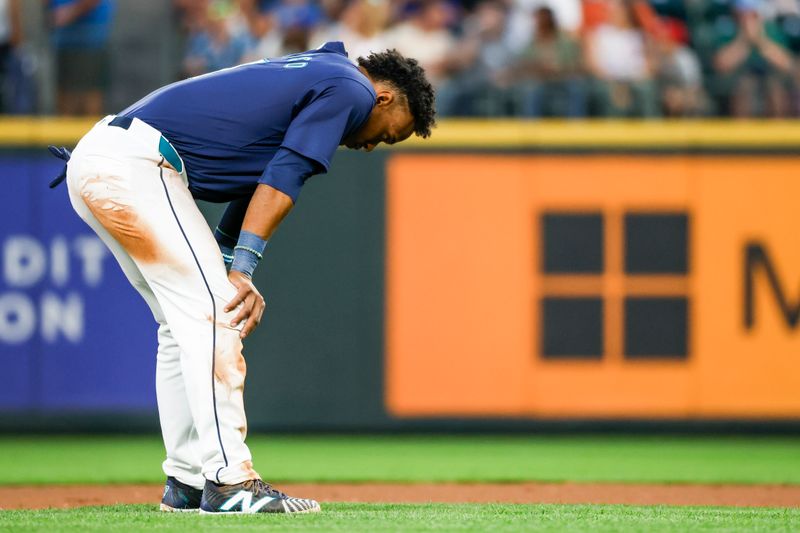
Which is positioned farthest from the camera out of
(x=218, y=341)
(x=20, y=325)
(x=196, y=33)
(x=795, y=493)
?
(x=196, y=33)

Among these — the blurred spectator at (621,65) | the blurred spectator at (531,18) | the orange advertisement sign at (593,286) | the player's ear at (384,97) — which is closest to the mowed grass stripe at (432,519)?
the player's ear at (384,97)

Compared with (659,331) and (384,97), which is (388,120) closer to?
(384,97)

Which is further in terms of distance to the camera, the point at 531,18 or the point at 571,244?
the point at 531,18

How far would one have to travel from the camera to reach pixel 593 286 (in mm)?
9547

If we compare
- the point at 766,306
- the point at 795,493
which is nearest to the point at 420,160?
the point at 766,306

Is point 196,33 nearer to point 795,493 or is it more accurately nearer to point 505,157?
point 505,157

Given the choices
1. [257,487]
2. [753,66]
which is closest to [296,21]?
[753,66]

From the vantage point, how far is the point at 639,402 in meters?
9.44

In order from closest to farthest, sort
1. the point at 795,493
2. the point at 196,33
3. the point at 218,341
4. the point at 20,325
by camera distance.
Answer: the point at 218,341
the point at 795,493
the point at 20,325
the point at 196,33

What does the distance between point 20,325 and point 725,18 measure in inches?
229

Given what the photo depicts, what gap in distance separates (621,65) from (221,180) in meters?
5.90

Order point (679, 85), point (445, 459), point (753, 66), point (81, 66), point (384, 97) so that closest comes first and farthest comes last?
point (384, 97), point (445, 459), point (81, 66), point (679, 85), point (753, 66)

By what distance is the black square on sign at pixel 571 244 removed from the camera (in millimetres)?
9547

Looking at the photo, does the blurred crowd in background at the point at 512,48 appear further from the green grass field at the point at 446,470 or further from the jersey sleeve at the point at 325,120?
the jersey sleeve at the point at 325,120
